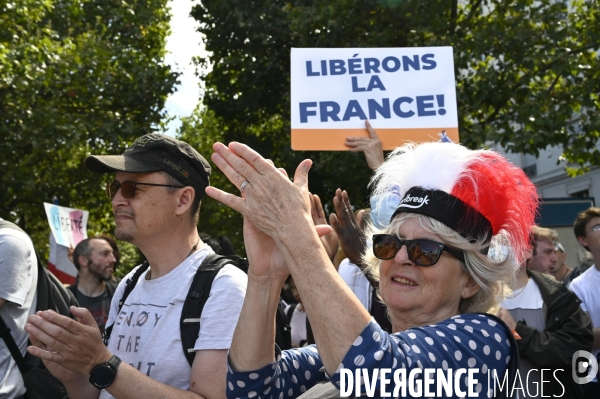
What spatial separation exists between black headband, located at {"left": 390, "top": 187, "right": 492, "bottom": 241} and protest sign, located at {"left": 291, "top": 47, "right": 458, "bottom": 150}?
8.51 ft

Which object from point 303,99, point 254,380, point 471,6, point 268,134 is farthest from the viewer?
point 268,134

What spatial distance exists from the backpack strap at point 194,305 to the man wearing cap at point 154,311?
3 cm

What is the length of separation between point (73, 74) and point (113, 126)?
1489 mm

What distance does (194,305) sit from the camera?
3.06 m

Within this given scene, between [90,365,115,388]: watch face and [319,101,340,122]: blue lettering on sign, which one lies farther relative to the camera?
[319,101,340,122]: blue lettering on sign

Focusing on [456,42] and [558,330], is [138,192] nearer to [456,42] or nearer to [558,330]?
[558,330]

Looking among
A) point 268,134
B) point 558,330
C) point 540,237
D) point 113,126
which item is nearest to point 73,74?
point 113,126

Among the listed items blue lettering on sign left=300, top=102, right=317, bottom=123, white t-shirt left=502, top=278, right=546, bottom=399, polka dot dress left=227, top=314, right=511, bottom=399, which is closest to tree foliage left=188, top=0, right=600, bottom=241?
blue lettering on sign left=300, top=102, right=317, bottom=123

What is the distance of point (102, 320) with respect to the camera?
7.32 metres

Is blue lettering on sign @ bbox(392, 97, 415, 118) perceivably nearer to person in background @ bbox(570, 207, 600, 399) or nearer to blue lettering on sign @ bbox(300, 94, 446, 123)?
blue lettering on sign @ bbox(300, 94, 446, 123)

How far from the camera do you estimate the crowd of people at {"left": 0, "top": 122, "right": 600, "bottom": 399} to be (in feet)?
6.82

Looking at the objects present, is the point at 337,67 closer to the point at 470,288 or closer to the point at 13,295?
the point at 13,295

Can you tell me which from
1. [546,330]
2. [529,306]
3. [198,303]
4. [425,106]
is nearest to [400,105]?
[425,106]

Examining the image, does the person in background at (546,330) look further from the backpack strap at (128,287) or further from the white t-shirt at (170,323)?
the backpack strap at (128,287)
